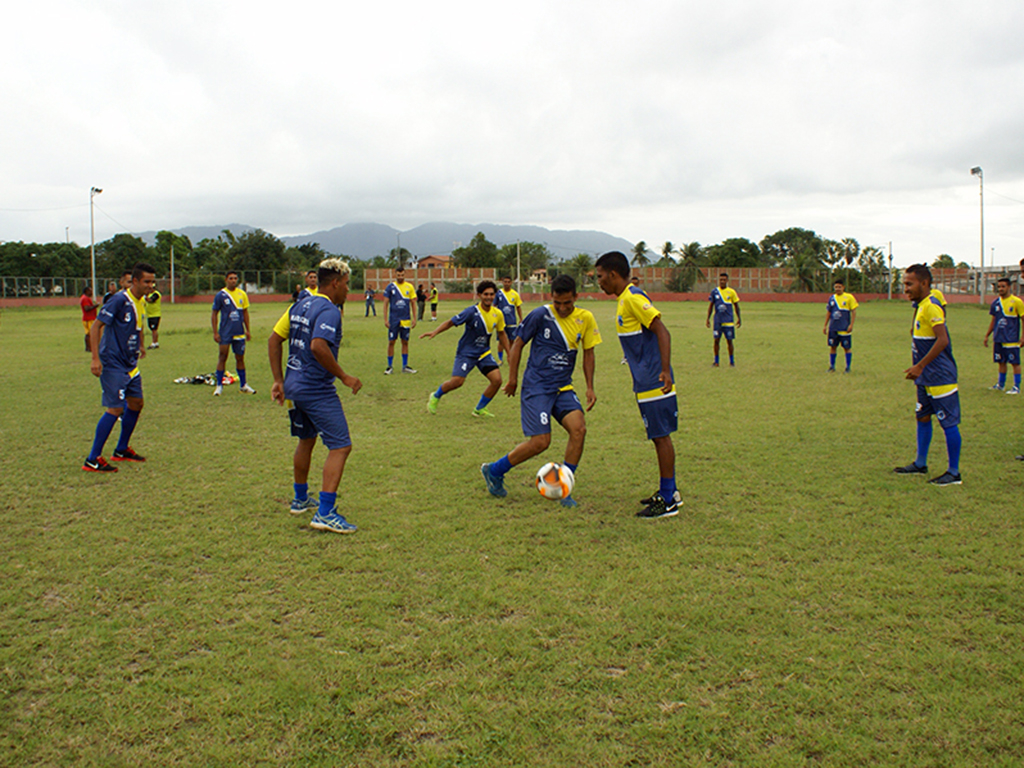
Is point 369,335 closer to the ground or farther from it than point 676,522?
farther from it

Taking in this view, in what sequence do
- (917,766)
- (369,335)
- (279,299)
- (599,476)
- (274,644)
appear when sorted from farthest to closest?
(279,299) → (369,335) → (599,476) → (274,644) → (917,766)

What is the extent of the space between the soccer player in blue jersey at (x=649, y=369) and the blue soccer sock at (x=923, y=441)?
2.84m

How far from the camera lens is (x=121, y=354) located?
750 cm

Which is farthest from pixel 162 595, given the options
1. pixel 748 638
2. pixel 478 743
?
pixel 748 638

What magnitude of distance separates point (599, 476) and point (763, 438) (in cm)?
272

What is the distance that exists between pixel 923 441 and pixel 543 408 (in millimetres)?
3887

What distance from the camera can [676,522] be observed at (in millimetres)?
5746

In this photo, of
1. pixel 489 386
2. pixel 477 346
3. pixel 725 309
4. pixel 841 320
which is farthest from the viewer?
pixel 725 309

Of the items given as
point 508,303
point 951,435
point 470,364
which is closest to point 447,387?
point 470,364

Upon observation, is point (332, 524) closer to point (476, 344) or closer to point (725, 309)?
point (476, 344)

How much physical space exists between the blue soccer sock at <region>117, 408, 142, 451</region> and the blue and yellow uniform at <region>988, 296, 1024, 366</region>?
12.8 m

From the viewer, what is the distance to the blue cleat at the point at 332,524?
5.44 metres

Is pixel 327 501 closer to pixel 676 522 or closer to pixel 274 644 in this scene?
pixel 274 644

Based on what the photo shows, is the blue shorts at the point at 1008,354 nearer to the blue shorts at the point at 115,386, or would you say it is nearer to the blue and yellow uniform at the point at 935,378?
the blue and yellow uniform at the point at 935,378
